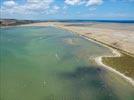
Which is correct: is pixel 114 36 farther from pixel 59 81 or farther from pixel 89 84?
pixel 59 81

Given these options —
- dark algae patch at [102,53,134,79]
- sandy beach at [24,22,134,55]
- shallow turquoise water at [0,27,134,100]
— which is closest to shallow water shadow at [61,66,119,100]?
shallow turquoise water at [0,27,134,100]

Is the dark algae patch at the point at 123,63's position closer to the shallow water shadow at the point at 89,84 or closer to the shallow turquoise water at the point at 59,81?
the shallow turquoise water at the point at 59,81

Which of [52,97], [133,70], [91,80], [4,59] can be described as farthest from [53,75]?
[4,59]

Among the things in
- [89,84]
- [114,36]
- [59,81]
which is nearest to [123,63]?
[89,84]

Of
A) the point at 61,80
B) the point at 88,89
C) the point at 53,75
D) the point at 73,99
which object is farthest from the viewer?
the point at 53,75

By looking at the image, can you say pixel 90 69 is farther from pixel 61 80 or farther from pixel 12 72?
pixel 12 72

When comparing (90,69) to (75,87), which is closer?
(75,87)

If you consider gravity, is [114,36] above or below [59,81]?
above

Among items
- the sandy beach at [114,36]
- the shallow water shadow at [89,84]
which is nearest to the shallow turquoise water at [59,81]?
the shallow water shadow at [89,84]

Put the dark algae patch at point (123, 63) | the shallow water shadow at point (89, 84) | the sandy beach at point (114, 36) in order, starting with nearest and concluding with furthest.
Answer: the shallow water shadow at point (89, 84), the dark algae patch at point (123, 63), the sandy beach at point (114, 36)
